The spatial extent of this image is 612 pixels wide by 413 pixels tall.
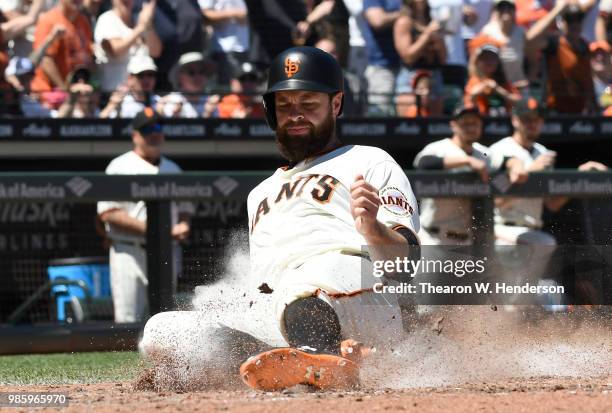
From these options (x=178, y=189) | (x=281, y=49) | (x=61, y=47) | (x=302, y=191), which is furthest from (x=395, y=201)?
(x=281, y=49)

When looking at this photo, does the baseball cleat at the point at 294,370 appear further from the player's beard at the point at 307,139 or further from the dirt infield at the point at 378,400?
the player's beard at the point at 307,139

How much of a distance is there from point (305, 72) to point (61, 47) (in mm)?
5262

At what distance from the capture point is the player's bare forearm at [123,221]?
8117 millimetres

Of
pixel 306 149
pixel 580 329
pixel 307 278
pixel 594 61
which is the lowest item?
pixel 580 329

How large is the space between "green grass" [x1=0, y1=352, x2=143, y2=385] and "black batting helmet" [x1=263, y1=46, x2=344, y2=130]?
5.40 ft

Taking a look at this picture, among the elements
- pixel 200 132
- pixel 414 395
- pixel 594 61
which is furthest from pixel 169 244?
pixel 594 61

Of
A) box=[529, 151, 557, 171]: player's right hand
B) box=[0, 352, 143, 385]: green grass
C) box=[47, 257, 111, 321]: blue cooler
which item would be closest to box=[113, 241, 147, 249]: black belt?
box=[47, 257, 111, 321]: blue cooler

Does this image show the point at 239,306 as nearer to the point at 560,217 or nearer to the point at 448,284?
the point at 448,284

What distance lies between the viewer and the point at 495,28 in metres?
10.7

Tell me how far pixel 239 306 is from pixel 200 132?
193 inches

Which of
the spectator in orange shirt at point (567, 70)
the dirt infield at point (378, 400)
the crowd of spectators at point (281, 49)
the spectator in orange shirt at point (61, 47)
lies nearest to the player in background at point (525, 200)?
the crowd of spectators at point (281, 49)

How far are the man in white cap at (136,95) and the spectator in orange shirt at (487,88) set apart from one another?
9.21 ft

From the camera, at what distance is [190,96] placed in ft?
32.3

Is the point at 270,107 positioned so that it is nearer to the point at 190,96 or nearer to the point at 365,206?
the point at 365,206
